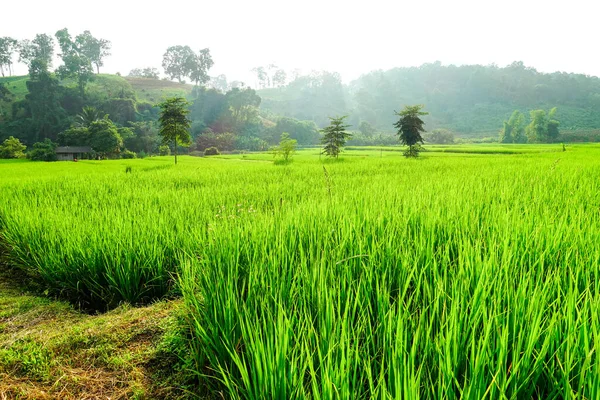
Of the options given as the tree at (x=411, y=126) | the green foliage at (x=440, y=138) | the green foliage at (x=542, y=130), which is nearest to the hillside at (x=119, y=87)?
the tree at (x=411, y=126)

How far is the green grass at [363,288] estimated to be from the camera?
0.95 meters

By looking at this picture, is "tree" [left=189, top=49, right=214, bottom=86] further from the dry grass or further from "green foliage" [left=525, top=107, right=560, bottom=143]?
the dry grass

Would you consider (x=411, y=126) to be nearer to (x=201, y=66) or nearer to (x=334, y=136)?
(x=334, y=136)

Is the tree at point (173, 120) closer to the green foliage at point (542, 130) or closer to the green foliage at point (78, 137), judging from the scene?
the green foliage at point (78, 137)

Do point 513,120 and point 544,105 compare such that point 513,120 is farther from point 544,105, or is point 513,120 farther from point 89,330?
point 89,330

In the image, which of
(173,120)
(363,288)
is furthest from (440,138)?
(363,288)

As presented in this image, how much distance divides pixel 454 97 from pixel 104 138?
137 metres

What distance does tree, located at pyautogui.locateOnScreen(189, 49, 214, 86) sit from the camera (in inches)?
3861

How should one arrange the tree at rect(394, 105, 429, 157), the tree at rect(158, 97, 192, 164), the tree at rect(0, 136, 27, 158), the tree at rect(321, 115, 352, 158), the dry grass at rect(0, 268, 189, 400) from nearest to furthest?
the dry grass at rect(0, 268, 189, 400) < the tree at rect(158, 97, 192, 164) < the tree at rect(321, 115, 352, 158) < the tree at rect(394, 105, 429, 157) < the tree at rect(0, 136, 27, 158)

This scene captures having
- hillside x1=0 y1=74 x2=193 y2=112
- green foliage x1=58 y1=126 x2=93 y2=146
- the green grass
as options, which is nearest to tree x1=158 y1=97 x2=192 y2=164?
the green grass

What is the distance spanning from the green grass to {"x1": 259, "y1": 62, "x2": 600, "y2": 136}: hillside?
111891 mm

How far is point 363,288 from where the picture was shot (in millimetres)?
1516

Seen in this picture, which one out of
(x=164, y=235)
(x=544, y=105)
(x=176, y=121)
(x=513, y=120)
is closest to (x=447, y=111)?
(x=544, y=105)

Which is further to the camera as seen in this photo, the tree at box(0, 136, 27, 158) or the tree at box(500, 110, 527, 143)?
the tree at box(500, 110, 527, 143)
